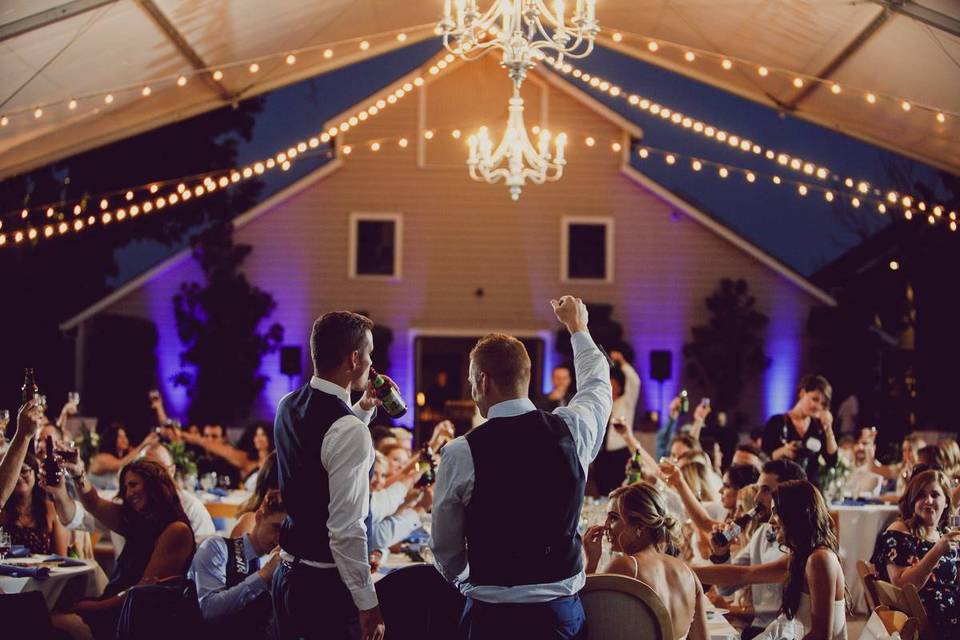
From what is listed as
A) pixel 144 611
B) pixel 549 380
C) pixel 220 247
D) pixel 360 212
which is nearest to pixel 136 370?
pixel 220 247

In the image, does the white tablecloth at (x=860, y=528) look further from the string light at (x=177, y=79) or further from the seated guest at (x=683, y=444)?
the string light at (x=177, y=79)

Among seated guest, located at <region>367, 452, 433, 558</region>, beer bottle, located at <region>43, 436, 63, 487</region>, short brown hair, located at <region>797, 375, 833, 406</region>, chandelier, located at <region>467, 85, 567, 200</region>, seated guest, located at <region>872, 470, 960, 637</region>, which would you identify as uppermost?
chandelier, located at <region>467, 85, 567, 200</region>

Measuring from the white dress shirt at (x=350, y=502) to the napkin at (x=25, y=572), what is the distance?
231 cm

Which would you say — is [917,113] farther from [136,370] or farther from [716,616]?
[136,370]

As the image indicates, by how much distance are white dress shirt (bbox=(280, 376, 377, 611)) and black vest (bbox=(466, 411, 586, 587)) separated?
303 mm

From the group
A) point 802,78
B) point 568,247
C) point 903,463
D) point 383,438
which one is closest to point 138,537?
point 383,438

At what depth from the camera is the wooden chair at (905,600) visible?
4.18 m

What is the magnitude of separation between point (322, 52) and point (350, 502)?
949 cm

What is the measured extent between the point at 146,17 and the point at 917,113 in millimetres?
6389

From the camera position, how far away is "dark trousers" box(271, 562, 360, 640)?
3076 millimetres

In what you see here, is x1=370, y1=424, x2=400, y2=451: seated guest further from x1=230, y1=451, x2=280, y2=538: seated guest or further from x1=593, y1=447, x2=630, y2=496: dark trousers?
x1=593, y1=447, x2=630, y2=496: dark trousers

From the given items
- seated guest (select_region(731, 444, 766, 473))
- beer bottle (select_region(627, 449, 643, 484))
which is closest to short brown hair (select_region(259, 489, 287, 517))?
beer bottle (select_region(627, 449, 643, 484))

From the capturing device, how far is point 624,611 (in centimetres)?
317

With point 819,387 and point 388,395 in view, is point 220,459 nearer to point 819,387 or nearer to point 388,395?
point 819,387
